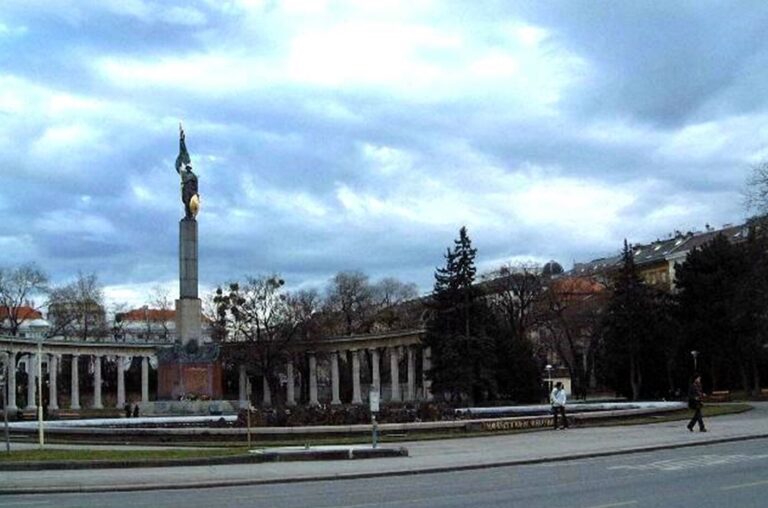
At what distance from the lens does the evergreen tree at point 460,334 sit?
78.4m

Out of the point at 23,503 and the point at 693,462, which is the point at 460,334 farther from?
the point at 23,503

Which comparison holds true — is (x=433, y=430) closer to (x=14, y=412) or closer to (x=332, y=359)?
(x=14, y=412)

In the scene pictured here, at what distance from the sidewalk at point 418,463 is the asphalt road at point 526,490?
985mm

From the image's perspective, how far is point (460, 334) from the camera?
263ft

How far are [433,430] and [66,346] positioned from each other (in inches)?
2754

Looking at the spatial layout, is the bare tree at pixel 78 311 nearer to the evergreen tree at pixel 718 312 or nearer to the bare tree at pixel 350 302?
the bare tree at pixel 350 302

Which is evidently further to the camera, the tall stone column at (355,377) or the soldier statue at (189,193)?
the tall stone column at (355,377)

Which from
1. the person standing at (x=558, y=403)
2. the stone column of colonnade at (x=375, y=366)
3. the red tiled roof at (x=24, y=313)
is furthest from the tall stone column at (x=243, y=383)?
the person standing at (x=558, y=403)

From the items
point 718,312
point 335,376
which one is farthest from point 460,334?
point 335,376

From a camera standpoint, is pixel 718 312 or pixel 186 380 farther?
pixel 718 312

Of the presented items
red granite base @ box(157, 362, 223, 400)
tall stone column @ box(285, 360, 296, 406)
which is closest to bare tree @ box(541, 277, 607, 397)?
tall stone column @ box(285, 360, 296, 406)

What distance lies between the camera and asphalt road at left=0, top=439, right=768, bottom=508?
15.4 metres

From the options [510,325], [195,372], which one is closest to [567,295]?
[510,325]

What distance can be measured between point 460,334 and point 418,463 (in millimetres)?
55185
